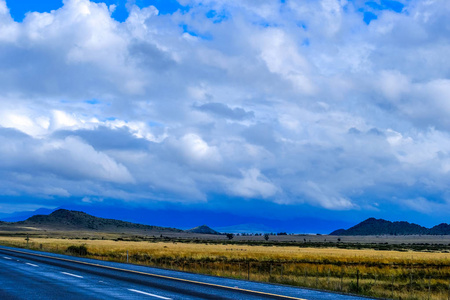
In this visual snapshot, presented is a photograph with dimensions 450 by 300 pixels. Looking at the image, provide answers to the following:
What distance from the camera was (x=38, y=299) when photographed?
47.6 feet

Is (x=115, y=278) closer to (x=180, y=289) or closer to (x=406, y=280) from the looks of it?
(x=180, y=289)

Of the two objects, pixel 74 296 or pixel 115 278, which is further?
pixel 115 278

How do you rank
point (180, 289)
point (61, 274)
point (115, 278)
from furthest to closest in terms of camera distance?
point (61, 274), point (115, 278), point (180, 289)

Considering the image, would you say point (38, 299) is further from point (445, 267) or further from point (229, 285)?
point (445, 267)

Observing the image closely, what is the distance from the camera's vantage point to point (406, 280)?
35.4 meters

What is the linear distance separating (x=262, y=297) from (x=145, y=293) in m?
3.75

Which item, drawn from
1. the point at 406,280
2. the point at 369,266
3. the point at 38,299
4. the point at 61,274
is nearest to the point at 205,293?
the point at 38,299

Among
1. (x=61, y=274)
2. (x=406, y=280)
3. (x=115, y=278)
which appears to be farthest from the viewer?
(x=406, y=280)

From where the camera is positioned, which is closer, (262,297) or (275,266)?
(262,297)

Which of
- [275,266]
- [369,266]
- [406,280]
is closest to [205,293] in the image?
[406,280]

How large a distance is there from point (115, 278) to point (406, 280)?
22299 mm

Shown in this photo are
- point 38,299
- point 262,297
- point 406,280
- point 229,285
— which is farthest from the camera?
point 406,280

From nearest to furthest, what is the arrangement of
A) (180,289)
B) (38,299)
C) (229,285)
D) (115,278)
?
1. (38,299)
2. (180,289)
3. (229,285)
4. (115,278)

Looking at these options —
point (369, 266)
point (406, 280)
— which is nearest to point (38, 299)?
point (406, 280)
